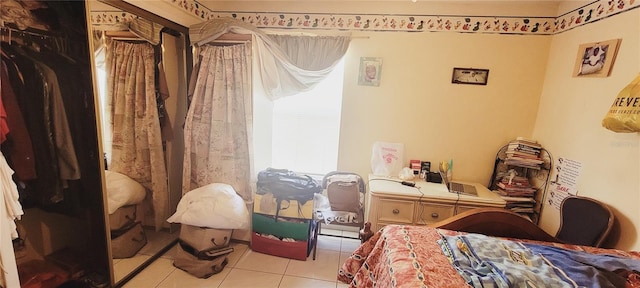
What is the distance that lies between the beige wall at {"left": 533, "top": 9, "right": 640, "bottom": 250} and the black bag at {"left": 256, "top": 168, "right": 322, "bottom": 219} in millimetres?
1913

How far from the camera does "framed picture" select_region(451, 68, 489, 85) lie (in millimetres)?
2377

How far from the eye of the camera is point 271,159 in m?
2.81

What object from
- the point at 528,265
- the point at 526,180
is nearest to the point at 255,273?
the point at 528,265

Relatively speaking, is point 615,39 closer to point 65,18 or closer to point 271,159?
point 271,159

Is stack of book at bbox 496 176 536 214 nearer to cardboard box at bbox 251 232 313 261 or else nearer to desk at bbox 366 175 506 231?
desk at bbox 366 175 506 231

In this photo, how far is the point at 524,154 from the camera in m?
2.30

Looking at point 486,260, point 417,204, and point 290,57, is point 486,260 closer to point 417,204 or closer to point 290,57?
point 417,204

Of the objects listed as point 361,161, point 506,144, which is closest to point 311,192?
point 361,161

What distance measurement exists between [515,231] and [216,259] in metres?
2.05

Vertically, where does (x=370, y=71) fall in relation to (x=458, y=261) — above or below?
above

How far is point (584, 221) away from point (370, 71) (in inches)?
72.3

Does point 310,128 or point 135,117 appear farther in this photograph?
point 310,128

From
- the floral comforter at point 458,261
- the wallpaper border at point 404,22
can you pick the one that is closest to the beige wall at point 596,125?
the wallpaper border at point 404,22

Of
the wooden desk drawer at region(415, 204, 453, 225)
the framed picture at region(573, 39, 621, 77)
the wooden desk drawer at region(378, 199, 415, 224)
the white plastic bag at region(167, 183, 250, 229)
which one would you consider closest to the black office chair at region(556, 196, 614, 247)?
the wooden desk drawer at region(415, 204, 453, 225)
